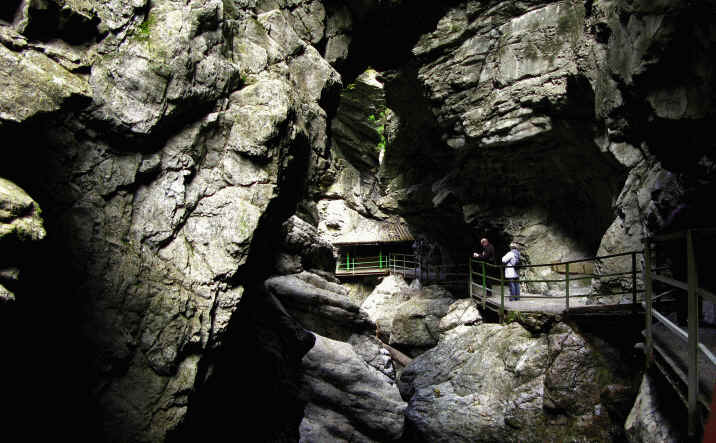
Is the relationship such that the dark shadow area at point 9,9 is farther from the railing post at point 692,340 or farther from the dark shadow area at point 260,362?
the railing post at point 692,340

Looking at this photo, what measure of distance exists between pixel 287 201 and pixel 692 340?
18.8 ft

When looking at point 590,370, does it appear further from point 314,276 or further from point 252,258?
point 252,258

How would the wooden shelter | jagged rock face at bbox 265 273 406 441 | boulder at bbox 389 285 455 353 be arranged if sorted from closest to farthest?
jagged rock face at bbox 265 273 406 441, boulder at bbox 389 285 455 353, the wooden shelter

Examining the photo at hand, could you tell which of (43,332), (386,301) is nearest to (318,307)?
(43,332)

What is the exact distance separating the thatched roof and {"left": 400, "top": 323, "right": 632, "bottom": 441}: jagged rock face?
600 inches

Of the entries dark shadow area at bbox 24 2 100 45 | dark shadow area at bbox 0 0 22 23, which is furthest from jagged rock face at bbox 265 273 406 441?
dark shadow area at bbox 0 0 22 23

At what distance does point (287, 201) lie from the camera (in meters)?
6.98

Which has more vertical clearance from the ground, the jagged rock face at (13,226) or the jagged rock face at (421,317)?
the jagged rock face at (13,226)

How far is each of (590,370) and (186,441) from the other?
808 centimetres

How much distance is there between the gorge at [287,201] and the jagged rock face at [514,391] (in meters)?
0.05

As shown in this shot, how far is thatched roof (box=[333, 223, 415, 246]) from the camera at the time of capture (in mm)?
26391

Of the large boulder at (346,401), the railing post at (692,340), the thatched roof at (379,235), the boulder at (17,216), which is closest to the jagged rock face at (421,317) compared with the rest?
the thatched roof at (379,235)

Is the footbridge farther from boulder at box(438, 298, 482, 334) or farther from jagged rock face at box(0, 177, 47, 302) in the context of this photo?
jagged rock face at box(0, 177, 47, 302)

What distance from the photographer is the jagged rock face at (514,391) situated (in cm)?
811
